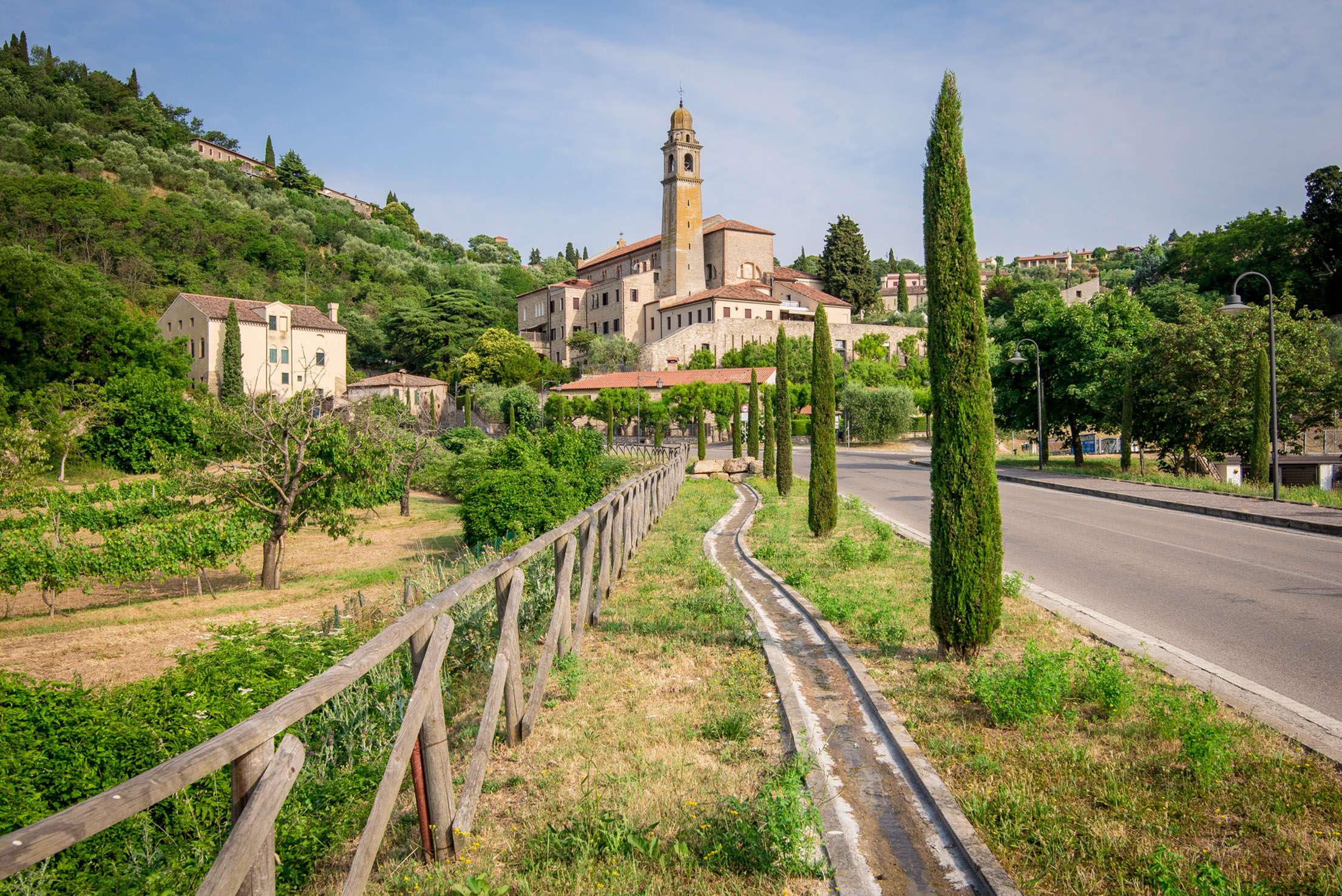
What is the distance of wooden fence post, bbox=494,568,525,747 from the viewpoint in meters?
4.48

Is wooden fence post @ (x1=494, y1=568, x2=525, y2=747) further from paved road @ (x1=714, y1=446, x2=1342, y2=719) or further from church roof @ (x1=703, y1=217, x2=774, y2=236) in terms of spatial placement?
church roof @ (x1=703, y1=217, x2=774, y2=236)

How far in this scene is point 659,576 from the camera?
401 inches

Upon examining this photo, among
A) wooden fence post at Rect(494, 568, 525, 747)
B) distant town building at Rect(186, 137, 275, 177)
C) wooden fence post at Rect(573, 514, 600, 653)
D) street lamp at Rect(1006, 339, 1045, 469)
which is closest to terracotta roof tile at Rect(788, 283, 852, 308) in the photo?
street lamp at Rect(1006, 339, 1045, 469)

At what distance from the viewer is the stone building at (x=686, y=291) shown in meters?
80.4

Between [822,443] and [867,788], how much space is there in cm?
1194

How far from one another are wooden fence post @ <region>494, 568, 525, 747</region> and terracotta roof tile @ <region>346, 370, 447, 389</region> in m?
74.1

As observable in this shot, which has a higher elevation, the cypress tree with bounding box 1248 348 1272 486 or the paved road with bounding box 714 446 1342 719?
the cypress tree with bounding box 1248 348 1272 486

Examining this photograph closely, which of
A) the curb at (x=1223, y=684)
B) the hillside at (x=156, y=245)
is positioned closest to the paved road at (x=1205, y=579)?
the curb at (x=1223, y=684)

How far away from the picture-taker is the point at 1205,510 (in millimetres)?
18422

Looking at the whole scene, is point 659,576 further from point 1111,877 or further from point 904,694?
point 1111,877

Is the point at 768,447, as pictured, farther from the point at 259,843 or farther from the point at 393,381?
the point at 393,381

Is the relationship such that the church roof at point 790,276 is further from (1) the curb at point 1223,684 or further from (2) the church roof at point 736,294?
(1) the curb at point 1223,684

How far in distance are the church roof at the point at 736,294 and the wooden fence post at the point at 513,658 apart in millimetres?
76796

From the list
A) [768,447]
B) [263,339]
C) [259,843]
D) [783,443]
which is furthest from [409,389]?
[259,843]
